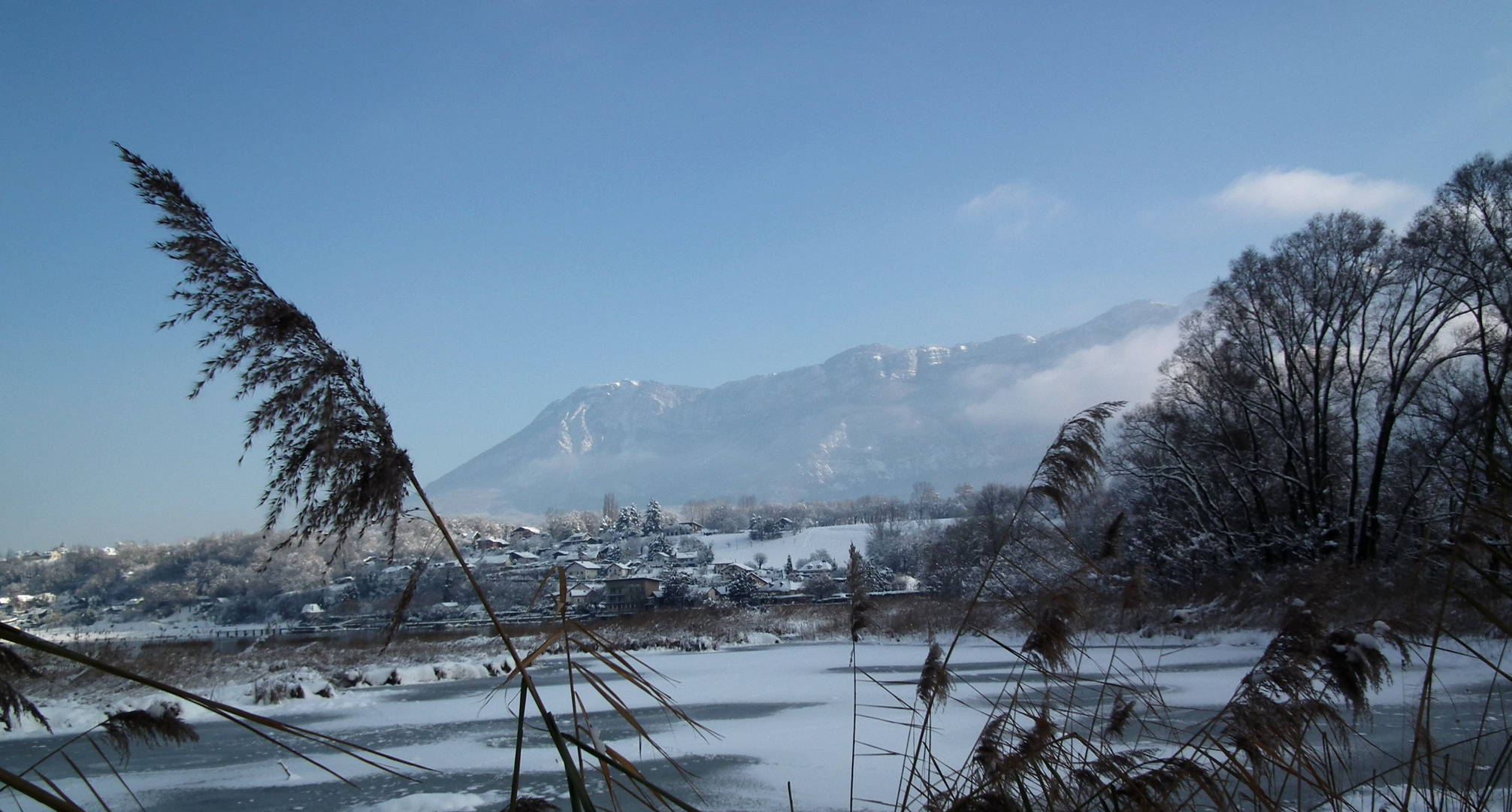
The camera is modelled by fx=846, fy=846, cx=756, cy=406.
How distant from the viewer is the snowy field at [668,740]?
18.9ft

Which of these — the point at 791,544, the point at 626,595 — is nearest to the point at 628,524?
the point at 791,544

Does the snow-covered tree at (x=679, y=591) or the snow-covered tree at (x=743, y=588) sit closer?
the snow-covered tree at (x=679, y=591)

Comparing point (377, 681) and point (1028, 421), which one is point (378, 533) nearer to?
point (377, 681)

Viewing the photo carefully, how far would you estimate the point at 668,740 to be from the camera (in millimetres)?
8062

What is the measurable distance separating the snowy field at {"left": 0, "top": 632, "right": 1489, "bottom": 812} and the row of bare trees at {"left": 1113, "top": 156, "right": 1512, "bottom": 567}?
215 inches

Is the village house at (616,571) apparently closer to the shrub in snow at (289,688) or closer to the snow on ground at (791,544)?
the shrub in snow at (289,688)

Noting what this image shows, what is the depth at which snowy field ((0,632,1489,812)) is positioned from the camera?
5746 mm

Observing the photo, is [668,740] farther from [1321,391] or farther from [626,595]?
[626,595]

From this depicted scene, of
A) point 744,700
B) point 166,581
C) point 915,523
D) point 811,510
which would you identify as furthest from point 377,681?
point 811,510

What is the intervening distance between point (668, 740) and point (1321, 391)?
60.4 ft

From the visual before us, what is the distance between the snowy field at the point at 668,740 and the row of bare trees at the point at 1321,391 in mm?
5459

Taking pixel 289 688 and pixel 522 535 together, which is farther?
pixel 522 535

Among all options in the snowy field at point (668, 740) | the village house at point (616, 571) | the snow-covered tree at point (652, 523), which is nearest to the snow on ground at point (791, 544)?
the snow-covered tree at point (652, 523)

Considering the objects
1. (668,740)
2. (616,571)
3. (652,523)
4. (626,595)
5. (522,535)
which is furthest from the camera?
(652,523)
